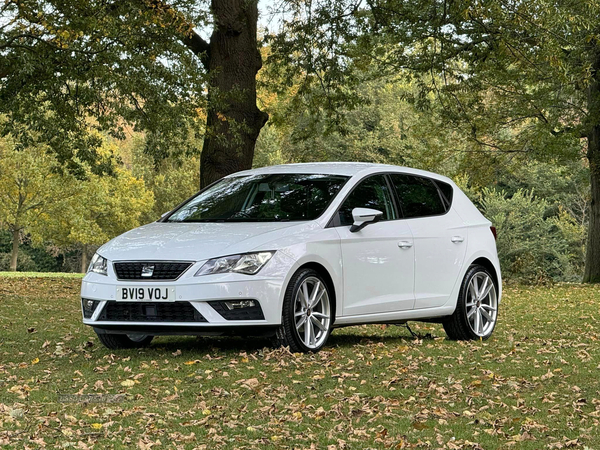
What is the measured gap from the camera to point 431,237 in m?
9.67

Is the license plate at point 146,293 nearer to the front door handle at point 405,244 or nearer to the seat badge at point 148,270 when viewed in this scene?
the seat badge at point 148,270

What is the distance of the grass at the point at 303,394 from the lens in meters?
5.27

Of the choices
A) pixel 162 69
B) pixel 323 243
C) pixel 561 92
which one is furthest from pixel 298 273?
pixel 561 92

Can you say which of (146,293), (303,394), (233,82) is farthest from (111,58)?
(303,394)

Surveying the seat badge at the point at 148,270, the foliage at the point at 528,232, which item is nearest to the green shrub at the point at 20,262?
the foliage at the point at 528,232

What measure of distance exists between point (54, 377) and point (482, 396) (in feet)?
10.7

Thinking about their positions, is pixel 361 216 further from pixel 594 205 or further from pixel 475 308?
pixel 594 205

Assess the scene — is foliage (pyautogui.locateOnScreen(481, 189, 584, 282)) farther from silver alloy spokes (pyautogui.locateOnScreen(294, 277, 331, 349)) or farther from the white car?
silver alloy spokes (pyautogui.locateOnScreen(294, 277, 331, 349))

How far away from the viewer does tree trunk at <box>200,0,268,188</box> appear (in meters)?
17.5

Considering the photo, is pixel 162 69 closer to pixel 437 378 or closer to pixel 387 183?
pixel 387 183

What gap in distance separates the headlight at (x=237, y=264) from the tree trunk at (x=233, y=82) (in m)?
9.54

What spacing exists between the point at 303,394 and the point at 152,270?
2.03m

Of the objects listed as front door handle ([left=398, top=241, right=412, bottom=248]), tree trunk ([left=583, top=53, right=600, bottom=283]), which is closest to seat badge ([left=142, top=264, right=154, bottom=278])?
front door handle ([left=398, top=241, right=412, bottom=248])

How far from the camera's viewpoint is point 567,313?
1499 centimetres
